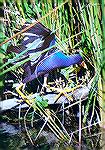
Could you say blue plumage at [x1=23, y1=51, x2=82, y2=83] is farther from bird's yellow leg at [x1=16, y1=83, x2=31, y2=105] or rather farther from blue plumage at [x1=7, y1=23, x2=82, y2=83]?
bird's yellow leg at [x1=16, y1=83, x2=31, y2=105]

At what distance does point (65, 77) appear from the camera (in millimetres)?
1821

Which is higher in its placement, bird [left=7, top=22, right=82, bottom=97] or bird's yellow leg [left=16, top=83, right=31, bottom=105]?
bird [left=7, top=22, right=82, bottom=97]

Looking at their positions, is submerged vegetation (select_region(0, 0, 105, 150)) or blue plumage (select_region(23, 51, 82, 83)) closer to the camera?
submerged vegetation (select_region(0, 0, 105, 150))

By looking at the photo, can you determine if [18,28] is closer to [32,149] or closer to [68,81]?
[68,81]

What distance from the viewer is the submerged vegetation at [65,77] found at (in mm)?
1641

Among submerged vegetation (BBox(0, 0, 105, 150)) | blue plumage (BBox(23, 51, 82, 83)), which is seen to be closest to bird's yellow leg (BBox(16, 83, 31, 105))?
submerged vegetation (BBox(0, 0, 105, 150))

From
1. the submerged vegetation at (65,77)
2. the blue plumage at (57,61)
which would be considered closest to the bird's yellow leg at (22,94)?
the submerged vegetation at (65,77)

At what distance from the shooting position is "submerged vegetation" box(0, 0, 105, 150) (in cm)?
164

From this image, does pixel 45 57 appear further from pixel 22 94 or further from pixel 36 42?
pixel 22 94

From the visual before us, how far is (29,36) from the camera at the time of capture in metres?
1.83

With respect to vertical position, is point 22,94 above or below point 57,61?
below

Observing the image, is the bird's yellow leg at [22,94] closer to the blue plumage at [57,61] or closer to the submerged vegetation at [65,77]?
the submerged vegetation at [65,77]

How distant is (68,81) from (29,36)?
0.28m

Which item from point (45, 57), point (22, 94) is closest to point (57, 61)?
point (45, 57)
